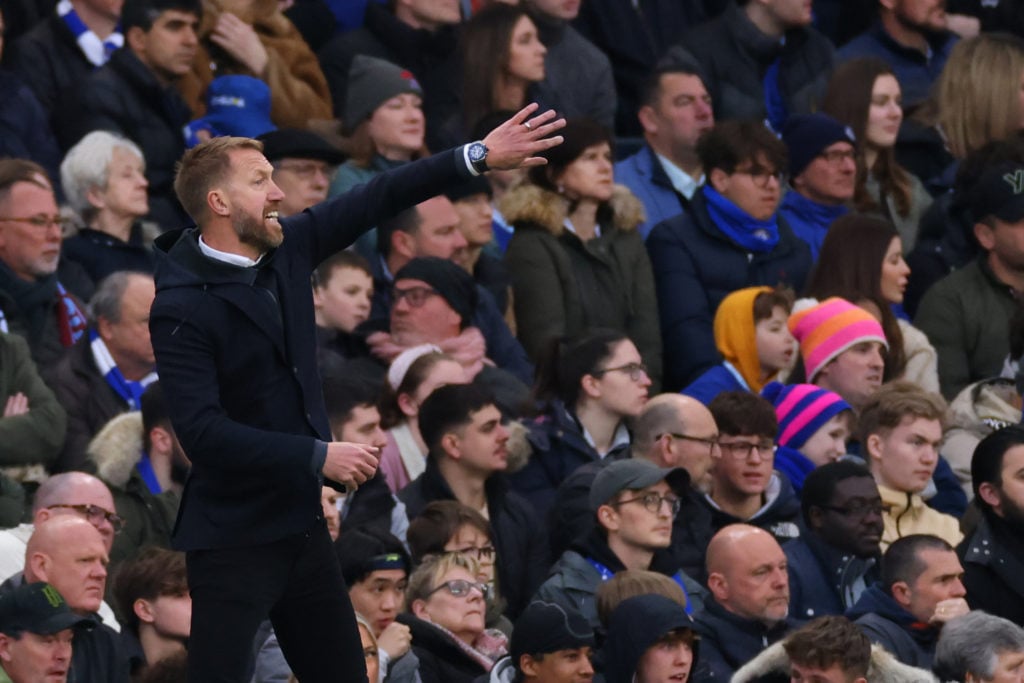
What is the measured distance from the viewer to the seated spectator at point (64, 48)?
11.6 meters

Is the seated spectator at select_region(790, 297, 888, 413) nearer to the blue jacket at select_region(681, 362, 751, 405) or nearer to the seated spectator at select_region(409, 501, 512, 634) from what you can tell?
the blue jacket at select_region(681, 362, 751, 405)

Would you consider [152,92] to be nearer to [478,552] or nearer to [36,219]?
[36,219]

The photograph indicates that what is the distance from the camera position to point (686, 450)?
9.98 meters

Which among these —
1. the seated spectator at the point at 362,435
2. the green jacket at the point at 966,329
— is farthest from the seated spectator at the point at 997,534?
the seated spectator at the point at 362,435

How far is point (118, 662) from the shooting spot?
806 cm

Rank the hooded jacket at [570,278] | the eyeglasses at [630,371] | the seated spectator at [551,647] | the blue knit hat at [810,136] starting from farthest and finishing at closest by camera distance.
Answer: the blue knit hat at [810,136] → the hooded jacket at [570,278] → the eyeglasses at [630,371] → the seated spectator at [551,647]

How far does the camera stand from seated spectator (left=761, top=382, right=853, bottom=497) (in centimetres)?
1059

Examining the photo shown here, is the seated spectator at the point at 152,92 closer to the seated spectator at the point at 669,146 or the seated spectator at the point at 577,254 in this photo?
the seated spectator at the point at 577,254

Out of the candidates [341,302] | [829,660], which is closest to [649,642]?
[829,660]

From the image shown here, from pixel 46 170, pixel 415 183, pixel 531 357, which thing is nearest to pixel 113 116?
pixel 46 170

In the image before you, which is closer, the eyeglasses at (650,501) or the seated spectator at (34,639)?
the seated spectator at (34,639)

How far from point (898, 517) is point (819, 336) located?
118 cm

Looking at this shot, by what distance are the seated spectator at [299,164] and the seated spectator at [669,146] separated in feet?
6.56

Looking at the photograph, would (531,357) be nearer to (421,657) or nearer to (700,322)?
(700,322)
